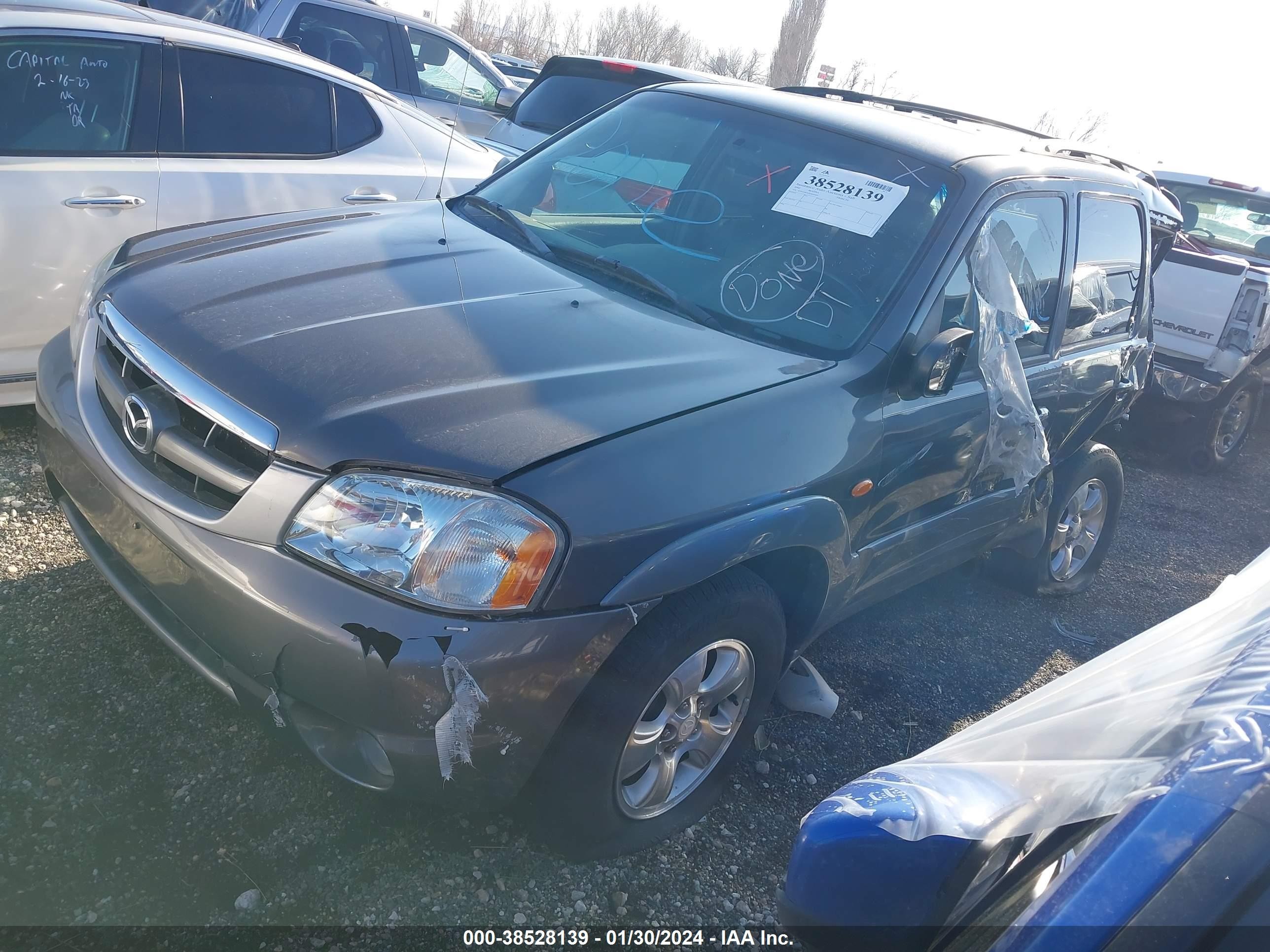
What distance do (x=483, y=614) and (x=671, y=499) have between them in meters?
0.48

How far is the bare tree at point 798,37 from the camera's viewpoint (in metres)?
29.2

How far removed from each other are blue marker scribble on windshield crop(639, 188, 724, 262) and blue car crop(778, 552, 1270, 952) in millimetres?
1751

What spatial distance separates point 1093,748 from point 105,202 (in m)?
4.00

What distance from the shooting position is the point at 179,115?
419cm

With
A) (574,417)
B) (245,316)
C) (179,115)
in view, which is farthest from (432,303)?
(179,115)

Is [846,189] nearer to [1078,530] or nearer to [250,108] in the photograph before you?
[1078,530]

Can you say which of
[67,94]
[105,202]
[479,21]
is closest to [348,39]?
[479,21]

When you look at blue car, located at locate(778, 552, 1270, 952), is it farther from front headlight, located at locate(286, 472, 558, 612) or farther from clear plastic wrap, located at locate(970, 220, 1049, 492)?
clear plastic wrap, located at locate(970, 220, 1049, 492)

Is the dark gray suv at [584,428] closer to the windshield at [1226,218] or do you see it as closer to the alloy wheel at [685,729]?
the alloy wheel at [685,729]

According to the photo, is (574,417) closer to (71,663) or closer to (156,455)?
(156,455)

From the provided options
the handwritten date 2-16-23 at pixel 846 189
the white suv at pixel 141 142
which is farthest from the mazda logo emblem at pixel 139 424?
the handwritten date 2-16-23 at pixel 846 189

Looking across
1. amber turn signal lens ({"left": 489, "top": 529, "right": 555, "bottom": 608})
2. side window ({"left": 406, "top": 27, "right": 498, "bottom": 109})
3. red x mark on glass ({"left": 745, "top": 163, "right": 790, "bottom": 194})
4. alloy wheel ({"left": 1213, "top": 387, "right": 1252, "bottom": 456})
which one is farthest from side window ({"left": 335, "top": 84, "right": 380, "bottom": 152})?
alloy wheel ({"left": 1213, "top": 387, "right": 1252, "bottom": 456})

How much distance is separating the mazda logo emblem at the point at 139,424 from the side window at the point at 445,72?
6349mm

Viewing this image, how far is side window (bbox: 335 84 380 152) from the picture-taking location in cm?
479
